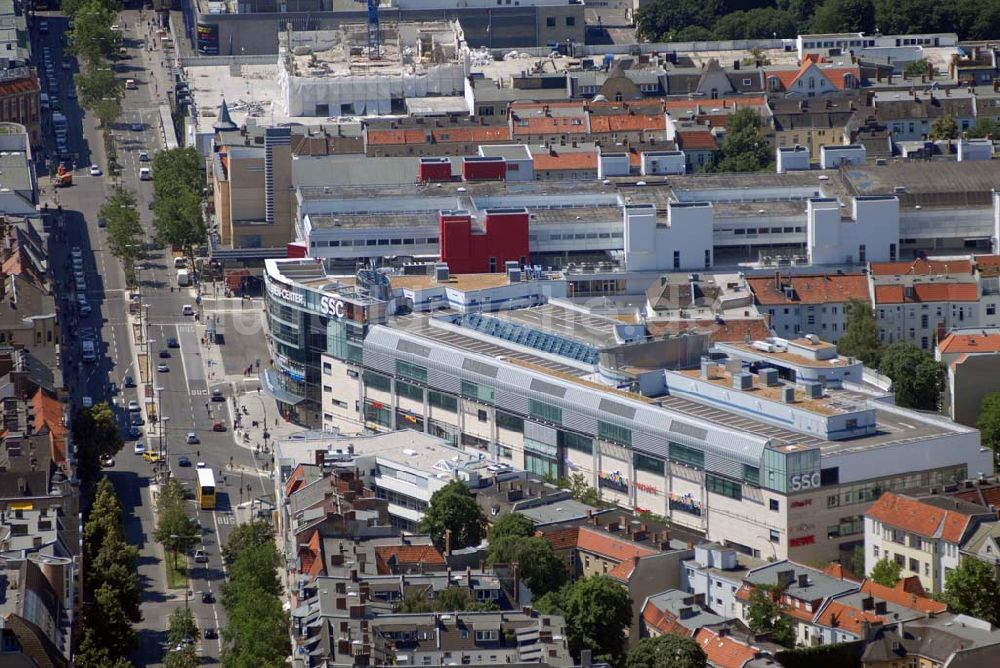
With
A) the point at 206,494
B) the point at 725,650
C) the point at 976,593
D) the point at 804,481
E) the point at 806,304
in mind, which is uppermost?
the point at 806,304

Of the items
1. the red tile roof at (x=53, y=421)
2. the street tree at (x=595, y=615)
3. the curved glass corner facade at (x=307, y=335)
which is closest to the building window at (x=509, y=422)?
the curved glass corner facade at (x=307, y=335)

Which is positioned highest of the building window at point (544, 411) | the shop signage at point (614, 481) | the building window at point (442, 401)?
the building window at point (544, 411)

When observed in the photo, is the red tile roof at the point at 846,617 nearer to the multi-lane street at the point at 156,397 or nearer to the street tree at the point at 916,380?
the multi-lane street at the point at 156,397

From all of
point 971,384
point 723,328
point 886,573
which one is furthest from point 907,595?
point 723,328

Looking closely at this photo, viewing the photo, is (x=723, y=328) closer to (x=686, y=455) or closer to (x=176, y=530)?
(x=686, y=455)

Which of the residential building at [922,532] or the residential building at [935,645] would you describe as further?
the residential building at [922,532]

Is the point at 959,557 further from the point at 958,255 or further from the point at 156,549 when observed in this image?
the point at 958,255

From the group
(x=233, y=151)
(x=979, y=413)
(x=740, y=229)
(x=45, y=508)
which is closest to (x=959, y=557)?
(x=979, y=413)
